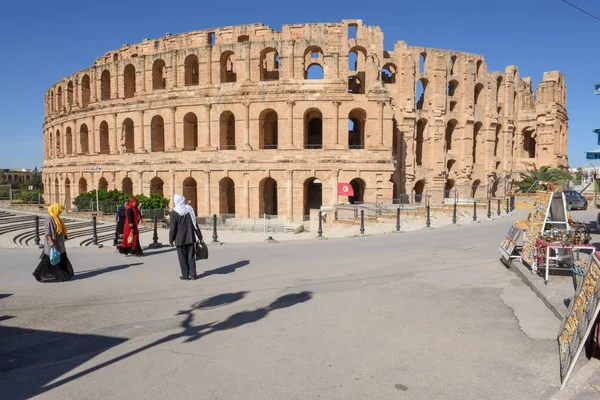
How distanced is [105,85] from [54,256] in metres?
34.3

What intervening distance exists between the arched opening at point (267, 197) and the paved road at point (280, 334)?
2183 cm

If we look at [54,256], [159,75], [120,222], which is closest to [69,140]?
[159,75]

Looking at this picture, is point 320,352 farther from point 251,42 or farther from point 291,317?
point 251,42

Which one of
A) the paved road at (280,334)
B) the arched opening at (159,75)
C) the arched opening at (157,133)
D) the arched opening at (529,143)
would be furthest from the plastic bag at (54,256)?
the arched opening at (529,143)

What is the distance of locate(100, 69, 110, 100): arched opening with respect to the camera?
37.0 meters

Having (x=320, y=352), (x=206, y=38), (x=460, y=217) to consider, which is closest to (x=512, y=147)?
(x=460, y=217)

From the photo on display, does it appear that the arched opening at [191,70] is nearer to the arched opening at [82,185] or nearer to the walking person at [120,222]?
the arched opening at [82,185]

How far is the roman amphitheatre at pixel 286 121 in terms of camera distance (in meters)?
30.0

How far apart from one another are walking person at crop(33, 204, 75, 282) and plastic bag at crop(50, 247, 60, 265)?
2 cm

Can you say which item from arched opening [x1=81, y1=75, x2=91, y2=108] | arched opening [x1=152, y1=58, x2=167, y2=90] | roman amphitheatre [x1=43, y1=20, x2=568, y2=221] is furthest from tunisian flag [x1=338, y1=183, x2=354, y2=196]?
arched opening [x1=81, y1=75, x2=91, y2=108]

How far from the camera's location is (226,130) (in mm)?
33062

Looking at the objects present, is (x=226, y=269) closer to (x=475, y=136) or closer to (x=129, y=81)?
(x=129, y=81)

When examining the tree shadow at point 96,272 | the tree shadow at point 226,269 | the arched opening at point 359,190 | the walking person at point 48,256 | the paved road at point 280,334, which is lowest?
the paved road at point 280,334

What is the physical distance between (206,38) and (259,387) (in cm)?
3499
